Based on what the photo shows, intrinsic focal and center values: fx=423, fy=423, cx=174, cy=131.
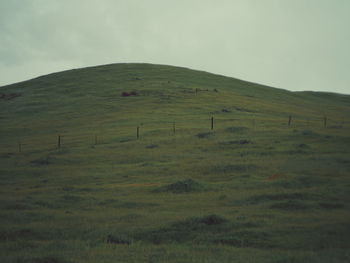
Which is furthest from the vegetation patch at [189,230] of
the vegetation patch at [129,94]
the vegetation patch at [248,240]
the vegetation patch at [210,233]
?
the vegetation patch at [129,94]

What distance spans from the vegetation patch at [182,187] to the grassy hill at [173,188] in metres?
0.06

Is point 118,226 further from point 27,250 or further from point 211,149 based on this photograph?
point 211,149

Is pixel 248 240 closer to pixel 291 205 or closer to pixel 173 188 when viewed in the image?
pixel 291 205

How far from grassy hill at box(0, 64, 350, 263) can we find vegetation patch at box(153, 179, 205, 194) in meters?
0.06

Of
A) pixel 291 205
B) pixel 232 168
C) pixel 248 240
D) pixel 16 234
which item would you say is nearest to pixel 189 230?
pixel 248 240

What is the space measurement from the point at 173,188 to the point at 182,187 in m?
0.55

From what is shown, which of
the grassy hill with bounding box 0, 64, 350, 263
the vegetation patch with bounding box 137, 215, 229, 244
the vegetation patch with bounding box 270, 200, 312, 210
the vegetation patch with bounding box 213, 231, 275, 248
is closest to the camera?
the grassy hill with bounding box 0, 64, 350, 263

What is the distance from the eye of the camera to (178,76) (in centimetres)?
11219

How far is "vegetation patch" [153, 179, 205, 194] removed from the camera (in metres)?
24.9

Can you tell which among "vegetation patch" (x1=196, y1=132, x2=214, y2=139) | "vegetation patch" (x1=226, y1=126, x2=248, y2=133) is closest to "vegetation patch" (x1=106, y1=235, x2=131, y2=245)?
"vegetation patch" (x1=196, y1=132, x2=214, y2=139)

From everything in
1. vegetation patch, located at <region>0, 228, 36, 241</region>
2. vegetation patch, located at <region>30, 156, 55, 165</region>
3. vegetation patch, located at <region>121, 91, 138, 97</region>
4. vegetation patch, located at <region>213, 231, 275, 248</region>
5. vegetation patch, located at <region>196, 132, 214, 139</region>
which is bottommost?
vegetation patch, located at <region>0, 228, 36, 241</region>

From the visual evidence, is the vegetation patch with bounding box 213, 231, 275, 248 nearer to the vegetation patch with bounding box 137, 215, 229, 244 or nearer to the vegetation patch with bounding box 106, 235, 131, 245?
the vegetation patch with bounding box 137, 215, 229, 244

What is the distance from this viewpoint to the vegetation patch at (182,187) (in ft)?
81.6

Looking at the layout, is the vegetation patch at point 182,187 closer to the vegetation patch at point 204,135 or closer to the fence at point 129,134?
the vegetation patch at point 204,135
